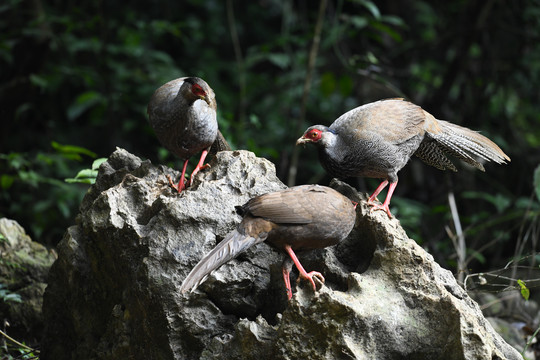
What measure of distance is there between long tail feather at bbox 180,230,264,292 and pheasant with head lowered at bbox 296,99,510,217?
3.14 ft

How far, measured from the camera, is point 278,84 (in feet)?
29.7

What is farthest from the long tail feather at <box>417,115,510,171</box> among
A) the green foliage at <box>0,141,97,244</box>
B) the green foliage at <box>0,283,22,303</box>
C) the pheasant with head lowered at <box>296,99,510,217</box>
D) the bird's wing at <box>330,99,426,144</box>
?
the green foliage at <box>0,141,97,244</box>

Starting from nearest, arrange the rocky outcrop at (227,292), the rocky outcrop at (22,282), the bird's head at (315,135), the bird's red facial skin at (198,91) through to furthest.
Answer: the rocky outcrop at (227,292) < the bird's head at (315,135) < the bird's red facial skin at (198,91) < the rocky outcrop at (22,282)

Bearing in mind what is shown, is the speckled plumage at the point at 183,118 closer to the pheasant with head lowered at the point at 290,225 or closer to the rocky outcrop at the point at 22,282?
the pheasant with head lowered at the point at 290,225

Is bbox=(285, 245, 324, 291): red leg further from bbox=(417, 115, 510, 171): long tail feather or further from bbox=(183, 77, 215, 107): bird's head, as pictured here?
bbox=(417, 115, 510, 171): long tail feather

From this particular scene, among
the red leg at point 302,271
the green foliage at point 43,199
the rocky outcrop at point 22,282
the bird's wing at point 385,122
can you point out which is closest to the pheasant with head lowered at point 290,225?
the red leg at point 302,271

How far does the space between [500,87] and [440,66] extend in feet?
3.31

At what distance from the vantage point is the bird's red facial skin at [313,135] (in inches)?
145

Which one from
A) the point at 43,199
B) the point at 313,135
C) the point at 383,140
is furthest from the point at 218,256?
the point at 43,199

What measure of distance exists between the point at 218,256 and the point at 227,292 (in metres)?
0.39

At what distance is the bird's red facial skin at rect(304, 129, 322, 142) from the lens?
12.1 ft

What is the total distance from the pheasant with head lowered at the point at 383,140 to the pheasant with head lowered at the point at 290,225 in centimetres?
52

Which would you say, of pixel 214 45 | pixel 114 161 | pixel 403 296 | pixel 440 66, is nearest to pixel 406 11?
pixel 440 66

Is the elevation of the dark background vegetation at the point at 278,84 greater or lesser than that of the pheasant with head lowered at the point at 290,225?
lesser
